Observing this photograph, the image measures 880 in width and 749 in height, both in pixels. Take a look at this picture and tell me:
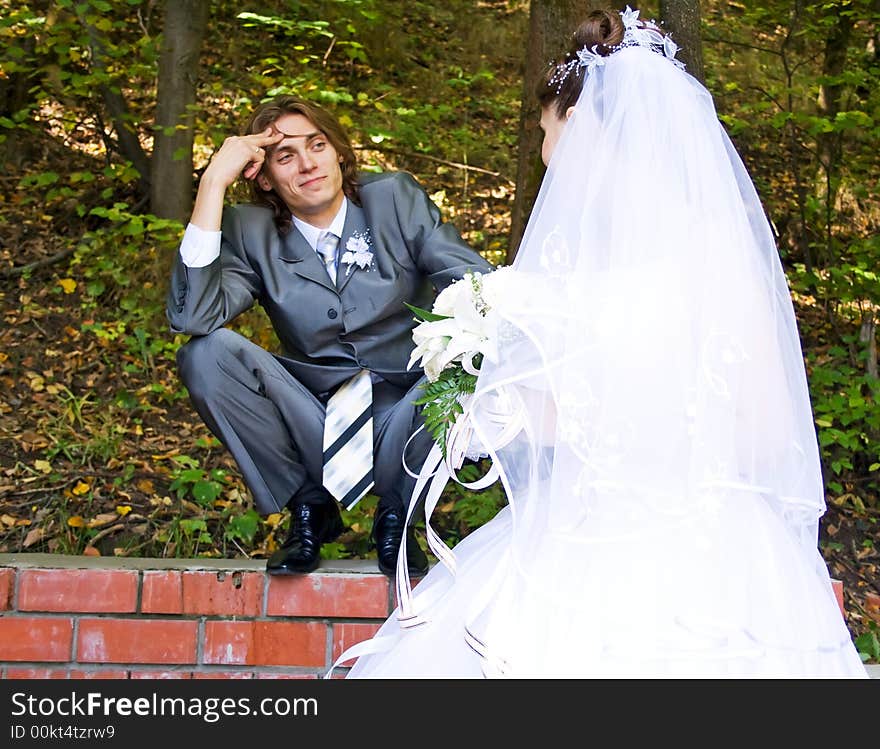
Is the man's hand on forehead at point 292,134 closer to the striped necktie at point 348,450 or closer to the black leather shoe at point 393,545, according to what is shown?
the striped necktie at point 348,450

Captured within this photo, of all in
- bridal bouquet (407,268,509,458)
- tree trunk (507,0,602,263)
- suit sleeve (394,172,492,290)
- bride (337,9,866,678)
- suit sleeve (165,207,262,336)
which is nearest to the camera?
bride (337,9,866,678)

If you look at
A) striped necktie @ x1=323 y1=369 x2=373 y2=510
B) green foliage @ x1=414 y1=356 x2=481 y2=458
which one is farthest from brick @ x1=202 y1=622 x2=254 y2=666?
green foliage @ x1=414 y1=356 x2=481 y2=458

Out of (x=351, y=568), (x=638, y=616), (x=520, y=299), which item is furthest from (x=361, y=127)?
(x=638, y=616)

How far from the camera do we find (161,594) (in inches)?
118

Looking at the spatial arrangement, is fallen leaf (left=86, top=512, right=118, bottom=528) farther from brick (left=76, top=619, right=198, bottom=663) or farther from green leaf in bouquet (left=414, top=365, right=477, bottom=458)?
green leaf in bouquet (left=414, top=365, right=477, bottom=458)

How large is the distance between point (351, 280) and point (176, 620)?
1.13 metres

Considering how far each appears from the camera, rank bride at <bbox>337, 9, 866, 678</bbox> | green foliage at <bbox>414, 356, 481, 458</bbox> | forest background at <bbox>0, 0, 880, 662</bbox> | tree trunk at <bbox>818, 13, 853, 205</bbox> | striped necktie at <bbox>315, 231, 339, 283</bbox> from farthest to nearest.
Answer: tree trunk at <bbox>818, 13, 853, 205</bbox>, forest background at <bbox>0, 0, 880, 662</bbox>, striped necktie at <bbox>315, 231, 339, 283</bbox>, green foliage at <bbox>414, 356, 481, 458</bbox>, bride at <bbox>337, 9, 866, 678</bbox>

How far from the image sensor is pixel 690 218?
7.30 ft

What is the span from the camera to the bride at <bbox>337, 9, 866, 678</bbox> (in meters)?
2.01

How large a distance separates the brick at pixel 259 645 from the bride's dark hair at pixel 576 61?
1.64 meters

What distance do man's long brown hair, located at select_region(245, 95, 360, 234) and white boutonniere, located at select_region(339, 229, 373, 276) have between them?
15 cm

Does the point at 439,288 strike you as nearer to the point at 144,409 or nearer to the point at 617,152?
the point at 617,152

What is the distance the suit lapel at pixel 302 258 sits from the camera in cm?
314

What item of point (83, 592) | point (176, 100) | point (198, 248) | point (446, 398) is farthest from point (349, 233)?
point (176, 100)
